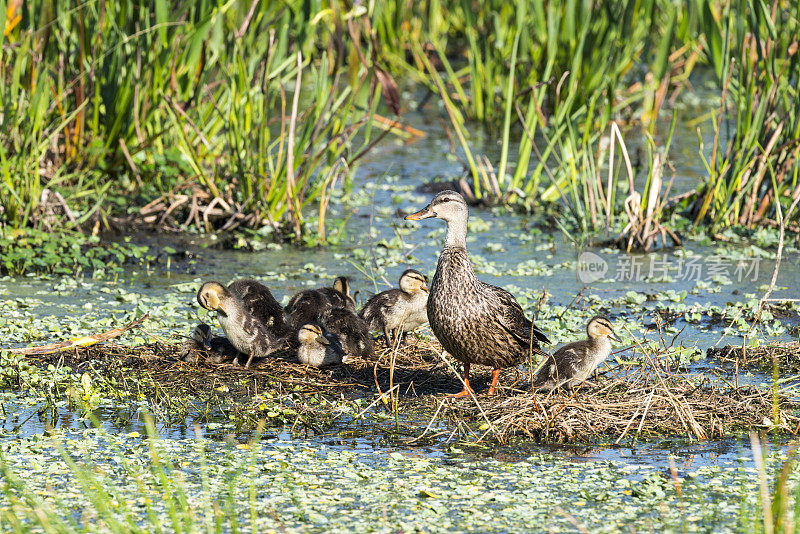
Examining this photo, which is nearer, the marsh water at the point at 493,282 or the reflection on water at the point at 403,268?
the marsh water at the point at 493,282

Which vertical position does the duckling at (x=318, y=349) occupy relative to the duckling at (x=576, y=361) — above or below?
below

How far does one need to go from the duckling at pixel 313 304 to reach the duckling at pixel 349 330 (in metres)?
0.10

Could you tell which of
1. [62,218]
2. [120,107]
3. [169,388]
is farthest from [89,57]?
[169,388]

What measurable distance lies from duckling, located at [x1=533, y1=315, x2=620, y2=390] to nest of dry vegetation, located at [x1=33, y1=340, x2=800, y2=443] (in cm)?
10

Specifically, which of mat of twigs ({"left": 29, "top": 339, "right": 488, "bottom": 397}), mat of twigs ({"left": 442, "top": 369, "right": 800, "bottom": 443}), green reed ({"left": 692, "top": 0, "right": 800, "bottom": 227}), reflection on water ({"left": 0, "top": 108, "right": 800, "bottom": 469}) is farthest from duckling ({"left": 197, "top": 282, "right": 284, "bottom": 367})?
green reed ({"left": 692, "top": 0, "right": 800, "bottom": 227})

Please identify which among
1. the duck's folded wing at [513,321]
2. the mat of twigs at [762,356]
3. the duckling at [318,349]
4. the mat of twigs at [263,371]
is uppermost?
the duck's folded wing at [513,321]

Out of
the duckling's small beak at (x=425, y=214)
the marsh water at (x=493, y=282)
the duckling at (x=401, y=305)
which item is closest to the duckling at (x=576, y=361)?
the marsh water at (x=493, y=282)

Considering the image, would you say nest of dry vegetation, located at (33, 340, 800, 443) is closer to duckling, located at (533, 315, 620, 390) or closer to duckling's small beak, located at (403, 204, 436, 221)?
duckling, located at (533, 315, 620, 390)

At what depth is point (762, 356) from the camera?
5742 mm

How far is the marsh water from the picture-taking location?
158 inches

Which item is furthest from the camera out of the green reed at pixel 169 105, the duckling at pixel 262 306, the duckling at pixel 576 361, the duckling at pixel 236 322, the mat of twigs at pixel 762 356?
the green reed at pixel 169 105

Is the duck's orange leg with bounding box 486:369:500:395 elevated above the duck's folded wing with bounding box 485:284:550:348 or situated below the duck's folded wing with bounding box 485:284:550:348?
below

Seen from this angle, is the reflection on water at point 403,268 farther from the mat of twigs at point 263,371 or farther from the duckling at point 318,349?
the duckling at point 318,349

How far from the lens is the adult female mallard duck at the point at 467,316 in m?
5.07
